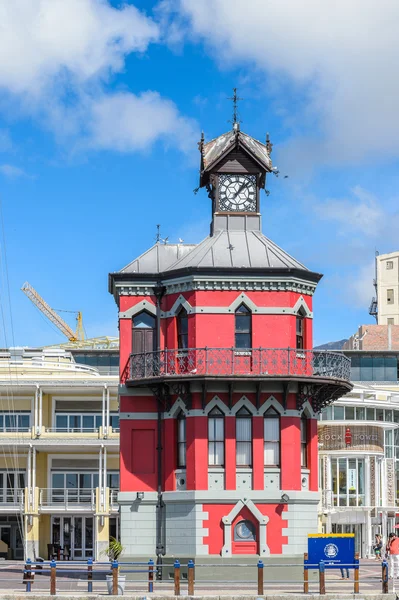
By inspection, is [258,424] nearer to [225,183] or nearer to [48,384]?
[225,183]

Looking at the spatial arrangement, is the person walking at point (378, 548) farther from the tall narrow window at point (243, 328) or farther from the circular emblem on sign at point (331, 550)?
the circular emblem on sign at point (331, 550)

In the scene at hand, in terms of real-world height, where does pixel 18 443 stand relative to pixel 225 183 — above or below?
below

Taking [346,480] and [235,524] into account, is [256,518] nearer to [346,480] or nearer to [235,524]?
[235,524]

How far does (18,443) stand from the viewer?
65.4 m

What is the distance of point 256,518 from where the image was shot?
41.5 meters

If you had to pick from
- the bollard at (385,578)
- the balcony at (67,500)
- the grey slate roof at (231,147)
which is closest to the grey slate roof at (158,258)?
the grey slate roof at (231,147)

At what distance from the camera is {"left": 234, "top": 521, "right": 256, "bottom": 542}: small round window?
4156cm

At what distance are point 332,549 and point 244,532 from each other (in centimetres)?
388

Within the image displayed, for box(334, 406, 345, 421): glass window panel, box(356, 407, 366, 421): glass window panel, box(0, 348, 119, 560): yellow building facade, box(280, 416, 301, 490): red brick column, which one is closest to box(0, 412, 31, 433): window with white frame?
box(0, 348, 119, 560): yellow building facade

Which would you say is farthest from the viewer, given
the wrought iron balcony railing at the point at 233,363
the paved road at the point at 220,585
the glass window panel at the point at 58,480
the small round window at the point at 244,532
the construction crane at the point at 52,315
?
the construction crane at the point at 52,315

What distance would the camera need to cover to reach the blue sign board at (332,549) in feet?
126

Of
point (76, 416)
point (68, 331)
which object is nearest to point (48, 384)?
point (76, 416)

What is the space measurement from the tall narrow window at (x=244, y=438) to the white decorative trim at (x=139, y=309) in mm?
5167

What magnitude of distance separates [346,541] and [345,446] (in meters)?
26.1
